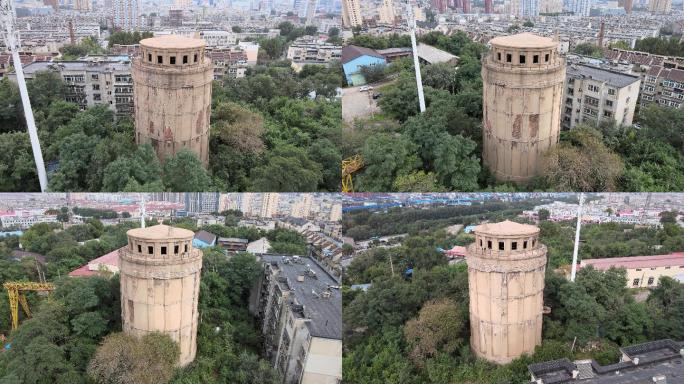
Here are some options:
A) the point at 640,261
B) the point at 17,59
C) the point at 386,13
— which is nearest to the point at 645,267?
the point at 640,261

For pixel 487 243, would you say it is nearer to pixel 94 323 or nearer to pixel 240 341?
pixel 240 341

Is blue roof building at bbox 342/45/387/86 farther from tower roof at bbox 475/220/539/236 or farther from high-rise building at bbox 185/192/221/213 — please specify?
tower roof at bbox 475/220/539/236

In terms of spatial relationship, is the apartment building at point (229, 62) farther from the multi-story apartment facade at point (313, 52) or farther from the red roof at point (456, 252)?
the red roof at point (456, 252)

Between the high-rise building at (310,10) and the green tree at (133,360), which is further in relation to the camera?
the high-rise building at (310,10)

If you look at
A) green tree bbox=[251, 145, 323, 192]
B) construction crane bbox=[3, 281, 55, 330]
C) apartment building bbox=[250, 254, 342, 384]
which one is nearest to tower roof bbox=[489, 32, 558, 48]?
green tree bbox=[251, 145, 323, 192]

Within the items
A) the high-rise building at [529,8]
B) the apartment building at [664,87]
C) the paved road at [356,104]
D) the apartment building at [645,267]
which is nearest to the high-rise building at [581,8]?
the high-rise building at [529,8]
